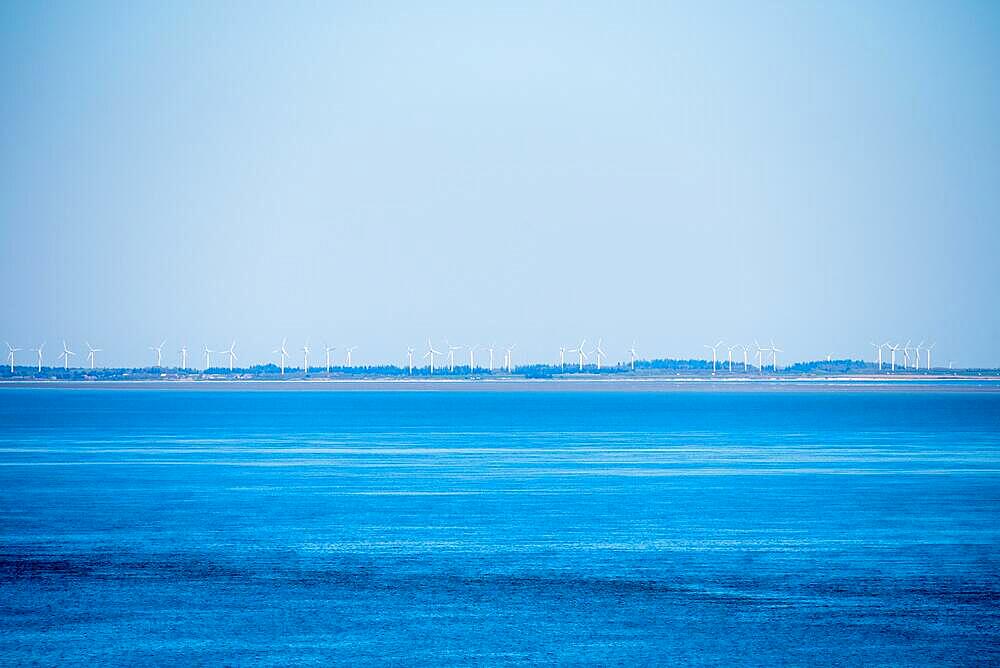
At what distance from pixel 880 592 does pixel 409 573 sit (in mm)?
7573

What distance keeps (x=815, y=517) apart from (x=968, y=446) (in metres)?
32.0

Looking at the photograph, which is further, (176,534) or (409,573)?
(176,534)

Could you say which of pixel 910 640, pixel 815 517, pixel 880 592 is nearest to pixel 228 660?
pixel 910 640

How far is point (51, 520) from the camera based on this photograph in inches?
1215

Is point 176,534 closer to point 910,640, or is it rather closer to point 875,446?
point 910,640

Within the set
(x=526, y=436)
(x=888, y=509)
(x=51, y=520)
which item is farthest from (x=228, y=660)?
(x=526, y=436)

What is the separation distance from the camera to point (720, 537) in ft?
92.6

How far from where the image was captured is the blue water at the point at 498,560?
59.2 ft

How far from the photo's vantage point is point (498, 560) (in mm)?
24984

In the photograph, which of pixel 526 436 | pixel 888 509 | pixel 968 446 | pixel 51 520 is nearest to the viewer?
pixel 51 520

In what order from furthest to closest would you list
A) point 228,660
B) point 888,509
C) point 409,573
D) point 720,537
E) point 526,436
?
point 526,436
point 888,509
point 720,537
point 409,573
point 228,660

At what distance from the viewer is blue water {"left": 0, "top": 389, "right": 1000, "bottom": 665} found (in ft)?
59.2

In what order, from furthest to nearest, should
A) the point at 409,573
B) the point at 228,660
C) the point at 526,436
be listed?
the point at 526,436, the point at 409,573, the point at 228,660

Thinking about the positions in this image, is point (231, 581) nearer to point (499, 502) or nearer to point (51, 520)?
point (51, 520)
